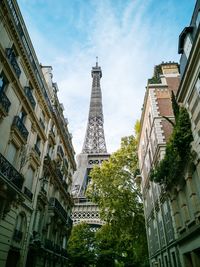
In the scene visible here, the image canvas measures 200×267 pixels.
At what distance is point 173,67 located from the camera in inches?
884

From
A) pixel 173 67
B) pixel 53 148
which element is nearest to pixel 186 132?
pixel 173 67

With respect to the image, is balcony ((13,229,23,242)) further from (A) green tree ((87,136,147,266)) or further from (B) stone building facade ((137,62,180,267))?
(A) green tree ((87,136,147,266))

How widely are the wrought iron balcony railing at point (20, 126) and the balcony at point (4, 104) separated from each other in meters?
1.07

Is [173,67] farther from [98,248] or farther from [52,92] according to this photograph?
[98,248]

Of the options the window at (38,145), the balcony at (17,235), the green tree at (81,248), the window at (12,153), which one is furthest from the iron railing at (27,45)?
the green tree at (81,248)

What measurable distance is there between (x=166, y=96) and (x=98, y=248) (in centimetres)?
3291

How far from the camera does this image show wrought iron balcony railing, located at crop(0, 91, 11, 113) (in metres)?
12.6

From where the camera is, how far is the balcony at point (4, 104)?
12.4m

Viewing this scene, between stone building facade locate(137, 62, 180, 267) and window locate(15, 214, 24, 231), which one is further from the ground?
stone building facade locate(137, 62, 180, 267)

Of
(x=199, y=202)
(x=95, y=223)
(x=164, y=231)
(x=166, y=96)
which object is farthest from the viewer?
(x=95, y=223)

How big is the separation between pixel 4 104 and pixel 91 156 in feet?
238

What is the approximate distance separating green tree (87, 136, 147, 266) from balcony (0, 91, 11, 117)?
55.0ft

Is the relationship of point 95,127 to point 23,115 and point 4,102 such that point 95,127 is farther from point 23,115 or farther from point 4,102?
point 4,102

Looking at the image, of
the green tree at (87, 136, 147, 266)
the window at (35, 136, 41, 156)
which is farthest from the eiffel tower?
the window at (35, 136, 41, 156)
